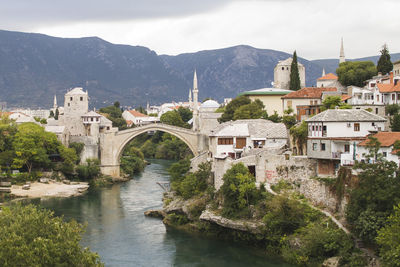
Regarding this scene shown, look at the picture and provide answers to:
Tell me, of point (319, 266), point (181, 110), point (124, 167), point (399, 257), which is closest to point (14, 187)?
point (124, 167)

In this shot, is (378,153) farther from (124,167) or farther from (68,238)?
(124,167)

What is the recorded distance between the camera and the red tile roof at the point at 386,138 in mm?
26667

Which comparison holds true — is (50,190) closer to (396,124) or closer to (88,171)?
(88,171)

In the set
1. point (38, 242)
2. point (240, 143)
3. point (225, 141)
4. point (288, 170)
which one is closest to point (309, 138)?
point (288, 170)

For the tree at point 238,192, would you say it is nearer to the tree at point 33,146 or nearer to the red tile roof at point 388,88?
the red tile roof at point 388,88

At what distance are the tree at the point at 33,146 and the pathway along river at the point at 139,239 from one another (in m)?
7.61

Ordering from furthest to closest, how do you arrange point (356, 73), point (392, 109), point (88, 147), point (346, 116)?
point (88, 147) < point (356, 73) < point (392, 109) < point (346, 116)

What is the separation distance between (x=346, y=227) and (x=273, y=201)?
411 cm

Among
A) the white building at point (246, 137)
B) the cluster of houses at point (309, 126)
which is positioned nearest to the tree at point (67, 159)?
the cluster of houses at point (309, 126)

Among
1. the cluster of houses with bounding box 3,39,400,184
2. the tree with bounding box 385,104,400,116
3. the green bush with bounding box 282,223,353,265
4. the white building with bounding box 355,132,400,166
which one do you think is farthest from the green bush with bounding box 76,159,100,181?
the white building with bounding box 355,132,400,166

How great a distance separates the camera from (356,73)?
160 feet

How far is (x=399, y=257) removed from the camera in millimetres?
20609

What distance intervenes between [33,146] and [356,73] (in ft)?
100

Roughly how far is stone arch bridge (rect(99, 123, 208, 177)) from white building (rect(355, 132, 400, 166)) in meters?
29.9
